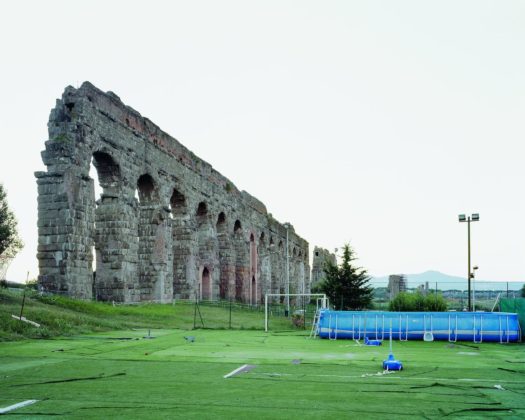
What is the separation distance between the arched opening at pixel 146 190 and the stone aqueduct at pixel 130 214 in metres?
0.05

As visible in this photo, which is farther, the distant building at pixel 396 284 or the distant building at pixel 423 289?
the distant building at pixel 396 284

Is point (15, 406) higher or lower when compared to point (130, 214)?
lower

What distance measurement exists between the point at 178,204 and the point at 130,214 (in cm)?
836

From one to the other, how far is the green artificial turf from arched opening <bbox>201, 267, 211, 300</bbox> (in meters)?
23.5

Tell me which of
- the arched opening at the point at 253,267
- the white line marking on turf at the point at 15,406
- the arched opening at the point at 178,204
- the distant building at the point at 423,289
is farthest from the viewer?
the arched opening at the point at 253,267

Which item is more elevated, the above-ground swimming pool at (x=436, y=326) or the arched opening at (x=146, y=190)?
the arched opening at (x=146, y=190)

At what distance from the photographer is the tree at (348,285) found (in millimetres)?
35969

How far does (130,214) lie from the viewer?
26375 mm

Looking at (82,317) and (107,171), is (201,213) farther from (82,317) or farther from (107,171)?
(82,317)

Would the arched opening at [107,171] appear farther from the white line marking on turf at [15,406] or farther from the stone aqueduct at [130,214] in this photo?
the white line marking on turf at [15,406]

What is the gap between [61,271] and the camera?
21.4 metres

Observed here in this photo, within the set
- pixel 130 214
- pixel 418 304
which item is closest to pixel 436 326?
pixel 130 214

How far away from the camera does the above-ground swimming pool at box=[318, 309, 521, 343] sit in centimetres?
1728

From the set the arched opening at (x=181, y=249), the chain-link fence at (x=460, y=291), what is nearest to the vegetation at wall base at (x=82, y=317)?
the arched opening at (x=181, y=249)
